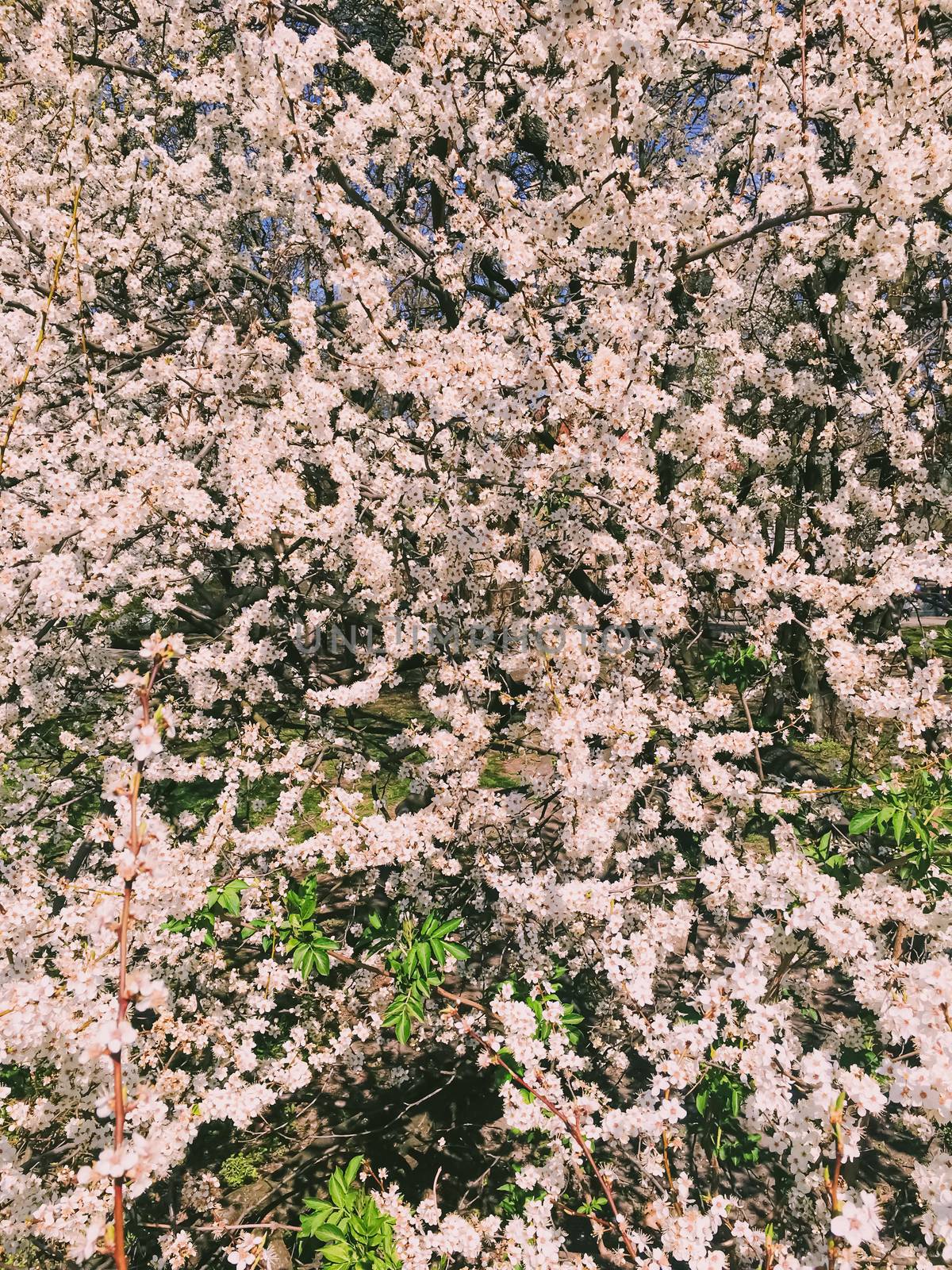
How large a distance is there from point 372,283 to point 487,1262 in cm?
560

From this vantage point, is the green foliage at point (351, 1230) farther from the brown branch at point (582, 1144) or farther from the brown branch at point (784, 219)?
the brown branch at point (784, 219)

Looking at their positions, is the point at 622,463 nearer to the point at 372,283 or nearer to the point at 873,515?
the point at 372,283

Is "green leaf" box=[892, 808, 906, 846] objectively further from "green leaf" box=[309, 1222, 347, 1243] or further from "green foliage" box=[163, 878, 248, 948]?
"green foliage" box=[163, 878, 248, 948]

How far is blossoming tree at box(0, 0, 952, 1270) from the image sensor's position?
2.97 metres

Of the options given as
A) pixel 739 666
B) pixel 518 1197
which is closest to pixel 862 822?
pixel 739 666

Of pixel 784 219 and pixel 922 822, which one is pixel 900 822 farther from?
pixel 784 219

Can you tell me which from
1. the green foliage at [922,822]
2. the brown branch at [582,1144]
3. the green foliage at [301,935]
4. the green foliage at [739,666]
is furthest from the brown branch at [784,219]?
the brown branch at [582,1144]

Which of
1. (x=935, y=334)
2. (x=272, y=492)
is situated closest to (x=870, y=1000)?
(x=272, y=492)

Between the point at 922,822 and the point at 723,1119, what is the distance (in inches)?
67.9

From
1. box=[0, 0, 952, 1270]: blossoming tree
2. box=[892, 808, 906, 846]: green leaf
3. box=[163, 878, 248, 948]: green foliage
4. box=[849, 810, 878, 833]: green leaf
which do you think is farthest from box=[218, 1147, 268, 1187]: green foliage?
box=[892, 808, 906, 846]: green leaf

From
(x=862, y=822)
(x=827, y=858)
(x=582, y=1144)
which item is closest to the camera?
(x=582, y=1144)

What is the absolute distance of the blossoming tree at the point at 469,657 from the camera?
9.75 feet

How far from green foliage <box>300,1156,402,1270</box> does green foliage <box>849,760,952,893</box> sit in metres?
2.73

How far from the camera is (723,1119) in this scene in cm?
297
